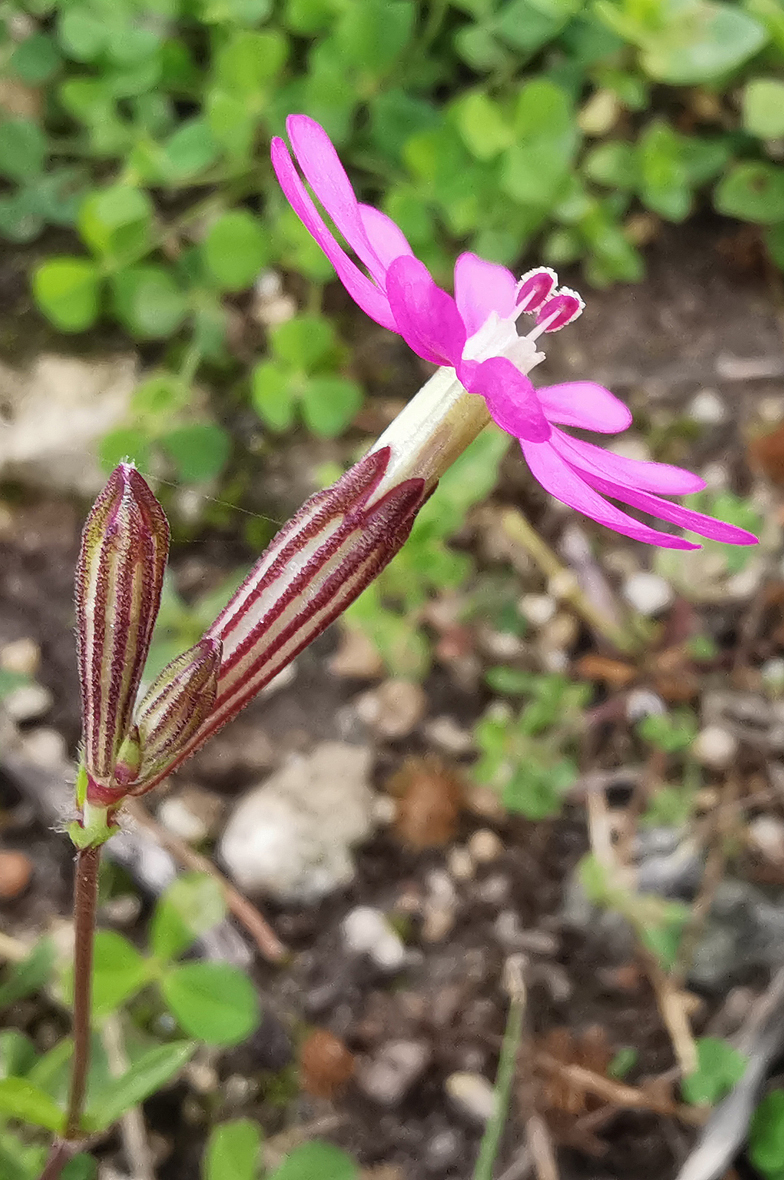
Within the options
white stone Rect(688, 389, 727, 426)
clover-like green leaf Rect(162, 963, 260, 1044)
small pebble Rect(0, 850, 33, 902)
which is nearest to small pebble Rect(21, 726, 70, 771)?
small pebble Rect(0, 850, 33, 902)

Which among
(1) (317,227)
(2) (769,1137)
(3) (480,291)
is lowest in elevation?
(2) (769,1137)

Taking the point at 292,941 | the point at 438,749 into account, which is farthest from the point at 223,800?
the point at 438,749

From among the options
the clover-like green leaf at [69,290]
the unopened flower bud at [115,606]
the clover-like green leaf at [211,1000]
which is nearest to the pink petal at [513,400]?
the unopened flower bud at [115,606]

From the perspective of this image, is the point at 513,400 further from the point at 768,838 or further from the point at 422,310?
the point at 768,838

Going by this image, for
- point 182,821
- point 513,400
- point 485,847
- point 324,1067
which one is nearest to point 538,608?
point 485,847

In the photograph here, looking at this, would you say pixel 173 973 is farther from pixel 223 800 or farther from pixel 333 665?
pixel 333 665

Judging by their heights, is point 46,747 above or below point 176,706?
below

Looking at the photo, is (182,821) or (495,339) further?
(182,821)
